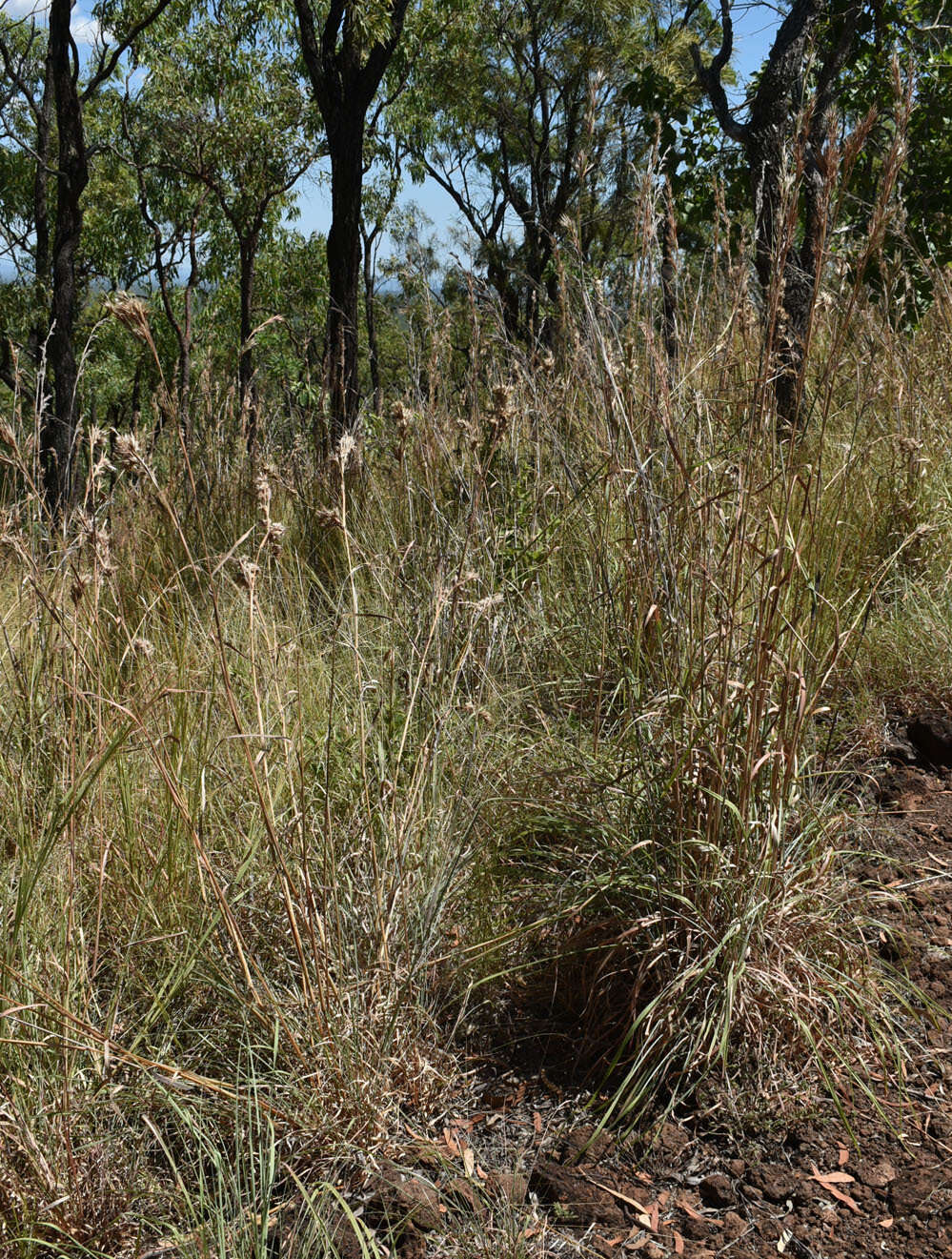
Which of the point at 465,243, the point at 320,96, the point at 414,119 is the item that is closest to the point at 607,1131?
the point at 465,243

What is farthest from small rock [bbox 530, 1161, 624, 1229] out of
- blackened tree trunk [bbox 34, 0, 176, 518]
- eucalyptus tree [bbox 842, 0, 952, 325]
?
blackened tree trunk [bbox 34, 0, 176, 518]

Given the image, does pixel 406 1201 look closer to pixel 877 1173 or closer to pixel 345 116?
pixel 877 1173

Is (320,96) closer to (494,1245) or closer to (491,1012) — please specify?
(491,1012)

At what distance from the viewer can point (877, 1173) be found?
66.9 inches

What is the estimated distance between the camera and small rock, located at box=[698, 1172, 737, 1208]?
1.67 metres

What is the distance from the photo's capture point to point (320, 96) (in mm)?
6797

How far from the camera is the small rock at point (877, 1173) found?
1684 millimetres

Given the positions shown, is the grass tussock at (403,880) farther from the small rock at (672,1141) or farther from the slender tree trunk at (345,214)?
the slender tree trunk at (345,214)

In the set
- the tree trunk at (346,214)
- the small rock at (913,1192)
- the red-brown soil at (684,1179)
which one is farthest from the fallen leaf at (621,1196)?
the tree trunk at (346,214)

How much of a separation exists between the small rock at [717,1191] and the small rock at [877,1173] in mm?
216

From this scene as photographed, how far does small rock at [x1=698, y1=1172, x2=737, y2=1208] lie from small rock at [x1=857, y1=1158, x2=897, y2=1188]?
0.71 feet

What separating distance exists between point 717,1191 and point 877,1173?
27cm

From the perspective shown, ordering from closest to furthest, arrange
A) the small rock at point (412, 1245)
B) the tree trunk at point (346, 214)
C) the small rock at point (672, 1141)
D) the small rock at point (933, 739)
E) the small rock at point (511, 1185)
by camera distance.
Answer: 1. the small rock at point (412, 1245)
2. the small rock at point (511, 1185)
3. the small rock at point (672, 1141)
4. the small rock at point (933, 739)
5. the tree trunk at point (346, 214)

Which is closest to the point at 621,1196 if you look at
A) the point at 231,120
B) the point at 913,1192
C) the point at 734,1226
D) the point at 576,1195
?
the point at 576,1195
